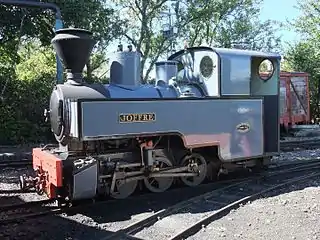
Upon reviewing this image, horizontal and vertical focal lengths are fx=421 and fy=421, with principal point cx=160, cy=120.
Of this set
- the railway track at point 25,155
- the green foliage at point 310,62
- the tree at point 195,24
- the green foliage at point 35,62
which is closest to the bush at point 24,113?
the green foliage at point 35,62

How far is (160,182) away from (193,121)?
1.10 metres

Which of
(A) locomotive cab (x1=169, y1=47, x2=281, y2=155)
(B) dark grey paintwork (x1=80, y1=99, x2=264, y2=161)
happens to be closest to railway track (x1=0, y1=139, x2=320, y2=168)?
(A) locomotive cab (x1=169, y1=47, x2=281, y2=155)

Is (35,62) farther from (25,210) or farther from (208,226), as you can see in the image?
(208,226)

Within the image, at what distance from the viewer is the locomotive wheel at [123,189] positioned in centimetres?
616

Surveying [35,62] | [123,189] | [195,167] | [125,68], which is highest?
[35,62]

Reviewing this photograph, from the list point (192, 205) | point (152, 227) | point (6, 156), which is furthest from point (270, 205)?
point (6, 156)

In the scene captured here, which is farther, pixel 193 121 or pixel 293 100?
pixel 293 100

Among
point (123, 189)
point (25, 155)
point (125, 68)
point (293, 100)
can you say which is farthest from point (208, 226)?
point (293, 100)

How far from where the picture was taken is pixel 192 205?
19.6 feet

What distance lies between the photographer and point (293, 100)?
16062 millimetres

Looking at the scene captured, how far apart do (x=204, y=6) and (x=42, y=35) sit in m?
8.82

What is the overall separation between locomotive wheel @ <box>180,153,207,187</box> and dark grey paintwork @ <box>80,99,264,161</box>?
0.34 meters

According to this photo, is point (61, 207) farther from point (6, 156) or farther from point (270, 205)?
point (6, 156)

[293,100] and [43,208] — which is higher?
[293,100]
